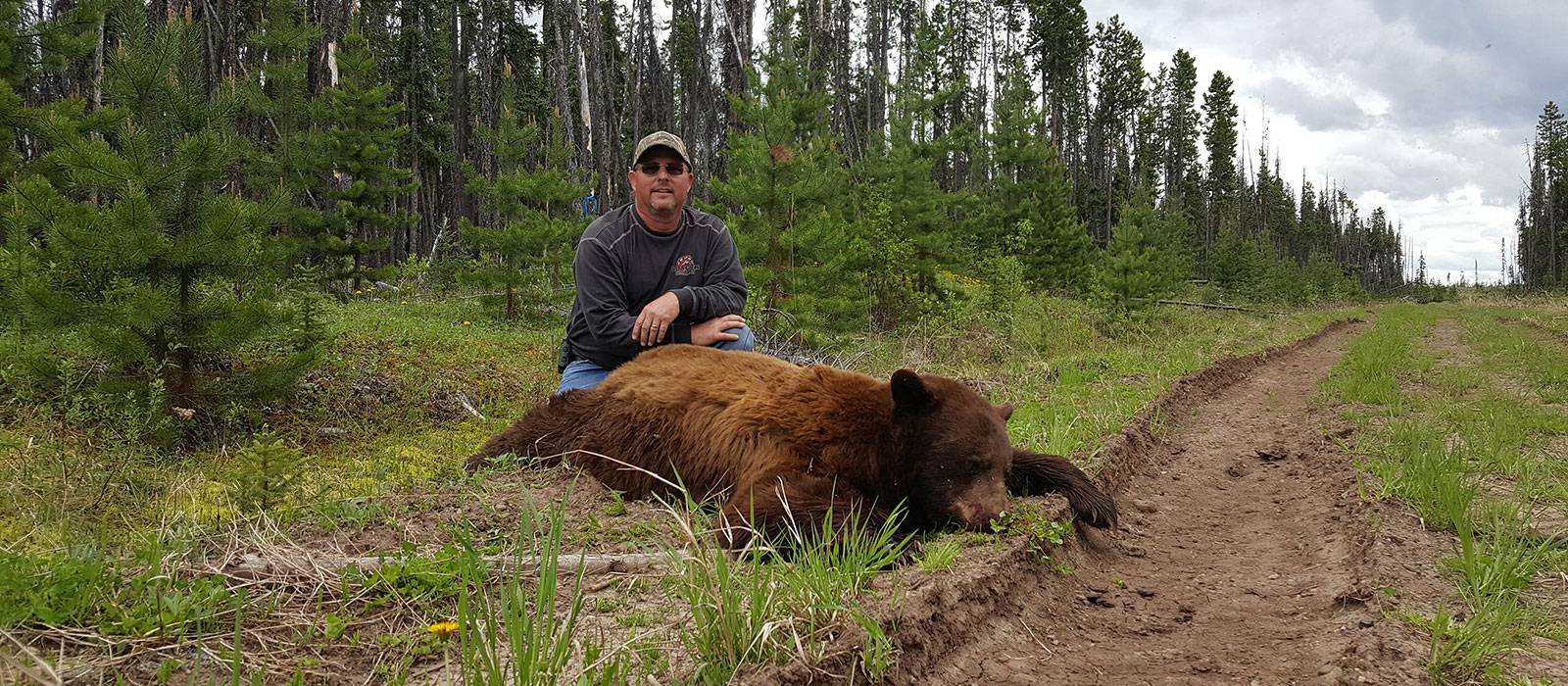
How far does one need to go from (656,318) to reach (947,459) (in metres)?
1.78

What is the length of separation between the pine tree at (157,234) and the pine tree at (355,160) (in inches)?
325

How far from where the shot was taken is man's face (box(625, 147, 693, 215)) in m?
4.38

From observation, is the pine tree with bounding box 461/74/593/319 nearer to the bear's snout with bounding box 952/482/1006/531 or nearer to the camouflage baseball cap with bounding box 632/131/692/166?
the camouflage baseball cap with bounding box 632/131/692/166

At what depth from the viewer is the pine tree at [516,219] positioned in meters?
13.5

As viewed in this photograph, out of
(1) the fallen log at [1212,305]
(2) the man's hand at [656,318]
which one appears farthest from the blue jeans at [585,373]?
(1) the fallen log at [1212,305]

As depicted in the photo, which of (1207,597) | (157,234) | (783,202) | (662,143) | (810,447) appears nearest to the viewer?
(1207,597)

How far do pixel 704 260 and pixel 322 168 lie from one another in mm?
13579

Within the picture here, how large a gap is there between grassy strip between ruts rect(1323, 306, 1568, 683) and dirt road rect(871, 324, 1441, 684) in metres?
0.13

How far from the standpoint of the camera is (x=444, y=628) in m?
1.96

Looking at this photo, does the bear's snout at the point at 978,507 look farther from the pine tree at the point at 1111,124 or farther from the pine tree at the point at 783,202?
the pine tree at the point at 1111,124

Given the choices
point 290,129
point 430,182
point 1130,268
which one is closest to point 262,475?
point 290,129

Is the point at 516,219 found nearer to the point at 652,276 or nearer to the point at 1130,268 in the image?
the point at 652,276

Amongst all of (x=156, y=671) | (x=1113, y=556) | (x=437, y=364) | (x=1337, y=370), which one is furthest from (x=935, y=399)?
(x=1337, y=370)

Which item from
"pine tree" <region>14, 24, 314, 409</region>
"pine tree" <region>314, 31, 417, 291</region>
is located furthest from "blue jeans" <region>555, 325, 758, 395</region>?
"pine tree" <region>314, 31, 417, 291</region>
